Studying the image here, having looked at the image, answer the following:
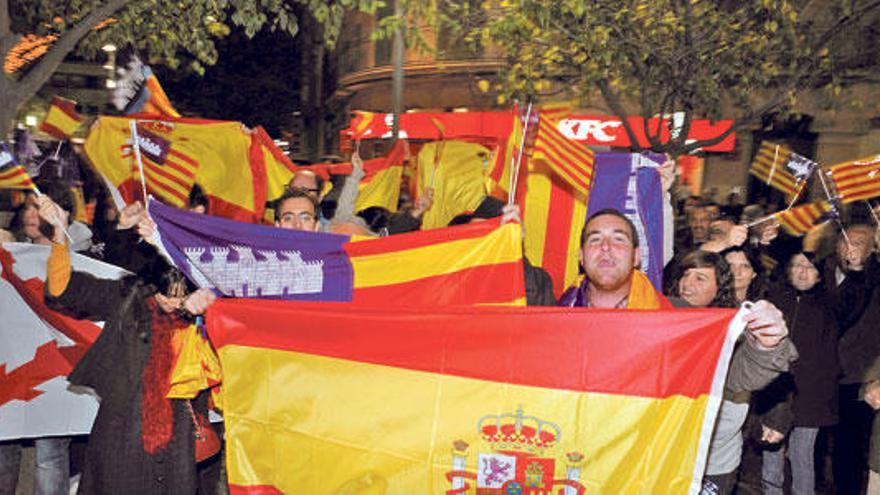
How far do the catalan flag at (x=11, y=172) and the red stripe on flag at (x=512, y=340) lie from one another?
1487 millimetres

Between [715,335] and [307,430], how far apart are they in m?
1.69

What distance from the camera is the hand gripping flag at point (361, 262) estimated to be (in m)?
4.25

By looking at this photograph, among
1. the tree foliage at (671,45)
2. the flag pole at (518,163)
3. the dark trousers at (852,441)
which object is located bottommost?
the dark trousers at (852,441)

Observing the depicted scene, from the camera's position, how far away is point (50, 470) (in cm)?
486

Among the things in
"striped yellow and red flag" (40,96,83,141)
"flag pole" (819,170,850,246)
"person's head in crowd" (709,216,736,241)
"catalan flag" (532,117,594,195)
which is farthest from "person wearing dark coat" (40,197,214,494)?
"flag pole" (819,170,850,246)

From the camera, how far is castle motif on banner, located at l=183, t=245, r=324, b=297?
412 centimetres

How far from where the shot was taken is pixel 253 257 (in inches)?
169

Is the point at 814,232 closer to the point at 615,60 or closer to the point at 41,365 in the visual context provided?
the point at 615,60

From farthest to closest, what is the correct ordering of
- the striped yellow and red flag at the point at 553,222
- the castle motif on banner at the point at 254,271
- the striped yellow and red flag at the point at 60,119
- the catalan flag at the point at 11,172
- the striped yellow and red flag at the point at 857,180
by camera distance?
the striped yellow and red flag at the point at 857,180, the striped yellow and red flag at the point at 60,119, the striped yellow and red flag at the point at 553,222, the catalan flag at the point at 11,172, the castle motif on banner at the point at 254,271

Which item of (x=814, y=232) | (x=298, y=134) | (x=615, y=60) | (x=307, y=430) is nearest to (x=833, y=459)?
(x=814, y=232)

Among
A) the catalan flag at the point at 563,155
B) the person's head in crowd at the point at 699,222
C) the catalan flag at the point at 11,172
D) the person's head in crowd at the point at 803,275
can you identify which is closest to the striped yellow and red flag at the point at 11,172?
the catalan flag at the point at 11,172

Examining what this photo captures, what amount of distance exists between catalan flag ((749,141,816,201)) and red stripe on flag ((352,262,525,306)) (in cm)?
391

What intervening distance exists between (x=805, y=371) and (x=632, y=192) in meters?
1.62

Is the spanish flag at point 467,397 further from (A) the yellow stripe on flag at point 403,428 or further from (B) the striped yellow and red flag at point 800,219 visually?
(B) the striped yellow and red flag at point 800,219
